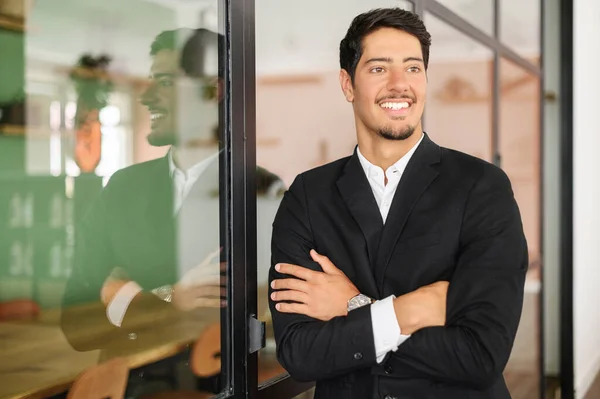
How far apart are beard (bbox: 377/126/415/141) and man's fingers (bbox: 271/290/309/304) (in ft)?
1.22

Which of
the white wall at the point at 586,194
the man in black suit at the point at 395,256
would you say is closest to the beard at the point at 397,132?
the man in black suit at the point at 395,256

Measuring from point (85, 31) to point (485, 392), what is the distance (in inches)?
41.7

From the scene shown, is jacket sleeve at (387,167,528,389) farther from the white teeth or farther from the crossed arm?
the white teeth

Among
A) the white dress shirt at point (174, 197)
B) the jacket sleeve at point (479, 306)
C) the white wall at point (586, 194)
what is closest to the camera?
the jacket sleeve at point (479, 306)

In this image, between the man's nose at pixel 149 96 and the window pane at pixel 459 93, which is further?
the window pane at pixel 459 93

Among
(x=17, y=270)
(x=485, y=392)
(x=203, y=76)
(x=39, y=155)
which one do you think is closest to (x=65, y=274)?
(x=17, y=270)

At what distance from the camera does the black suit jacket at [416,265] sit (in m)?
1.39

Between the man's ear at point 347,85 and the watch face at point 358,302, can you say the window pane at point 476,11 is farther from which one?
the watch face at point 358,302

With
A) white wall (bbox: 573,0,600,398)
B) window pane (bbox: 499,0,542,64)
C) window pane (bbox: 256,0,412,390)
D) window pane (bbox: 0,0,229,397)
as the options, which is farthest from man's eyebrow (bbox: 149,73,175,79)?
white wall (bbox: 573,0,600,398)

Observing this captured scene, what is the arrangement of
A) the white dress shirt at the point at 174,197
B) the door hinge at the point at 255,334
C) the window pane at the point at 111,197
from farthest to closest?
the door hinge at the point at 255,334, the white dress shirt at the point at 174,197, the window pane at the point at 111,197

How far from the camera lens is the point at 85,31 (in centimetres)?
136

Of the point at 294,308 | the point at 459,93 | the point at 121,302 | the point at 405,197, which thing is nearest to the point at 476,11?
the point at 459,93

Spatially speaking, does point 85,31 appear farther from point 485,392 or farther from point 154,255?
point 485,392

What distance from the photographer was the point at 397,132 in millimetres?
1494
